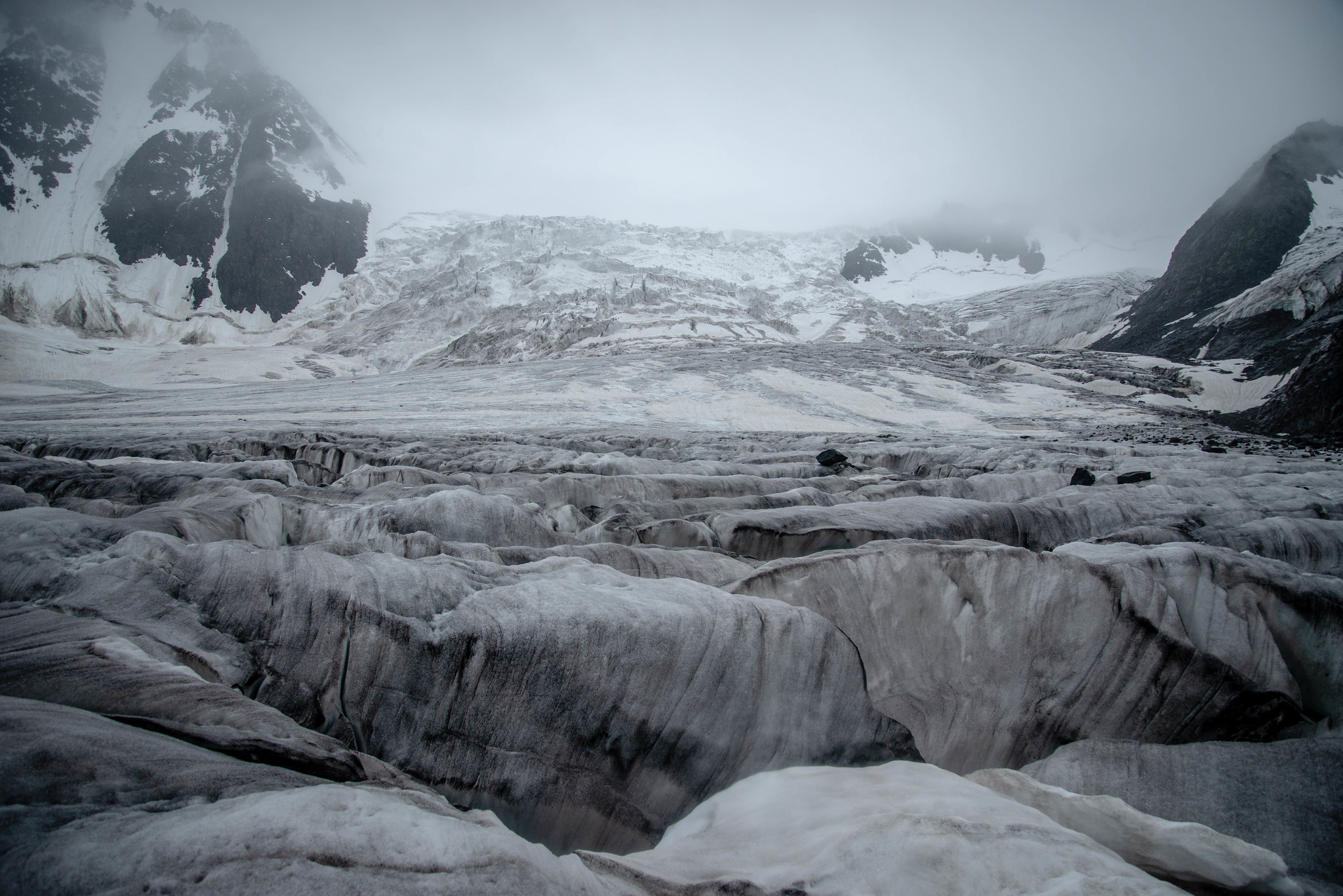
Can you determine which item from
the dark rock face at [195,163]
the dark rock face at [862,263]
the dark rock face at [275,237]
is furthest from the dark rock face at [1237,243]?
the dark rock face at [195,163]

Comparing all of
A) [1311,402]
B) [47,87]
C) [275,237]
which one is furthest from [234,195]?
[1311,402]

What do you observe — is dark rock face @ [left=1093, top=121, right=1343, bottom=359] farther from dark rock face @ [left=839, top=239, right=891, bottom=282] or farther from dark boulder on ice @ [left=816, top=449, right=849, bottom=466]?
dark rock face @ [left=839, top=239, right=891, bottom=282]

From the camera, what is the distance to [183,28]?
3642 inches

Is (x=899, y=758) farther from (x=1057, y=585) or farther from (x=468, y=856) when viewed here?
(x=468, y=856)

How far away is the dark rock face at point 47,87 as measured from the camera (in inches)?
2598

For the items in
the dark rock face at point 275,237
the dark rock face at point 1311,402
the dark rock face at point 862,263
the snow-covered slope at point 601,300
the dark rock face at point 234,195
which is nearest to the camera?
the dark rock face at point 1311,402

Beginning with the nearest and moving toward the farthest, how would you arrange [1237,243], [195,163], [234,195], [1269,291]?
[1269,291] → [1237,243] → [195,163] → [234,195]

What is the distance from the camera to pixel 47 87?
237 ft

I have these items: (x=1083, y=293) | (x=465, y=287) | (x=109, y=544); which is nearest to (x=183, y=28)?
(x=465, y=287)

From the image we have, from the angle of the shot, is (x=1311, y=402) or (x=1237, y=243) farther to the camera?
(x=1237, y=243)

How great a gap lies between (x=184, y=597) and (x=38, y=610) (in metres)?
0.76

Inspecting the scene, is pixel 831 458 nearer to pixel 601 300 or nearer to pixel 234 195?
pixel 601 300

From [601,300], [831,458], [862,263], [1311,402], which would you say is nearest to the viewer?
[831,458]

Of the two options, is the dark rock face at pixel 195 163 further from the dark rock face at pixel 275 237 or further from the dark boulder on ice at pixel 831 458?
the dark boulder on ice at pixel 831 458
